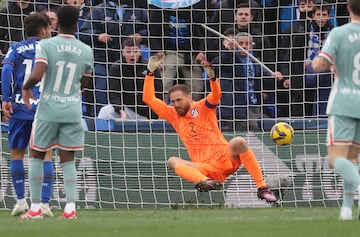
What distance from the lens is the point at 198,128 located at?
45.1ft

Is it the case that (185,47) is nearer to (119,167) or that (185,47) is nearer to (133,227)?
(119,167)

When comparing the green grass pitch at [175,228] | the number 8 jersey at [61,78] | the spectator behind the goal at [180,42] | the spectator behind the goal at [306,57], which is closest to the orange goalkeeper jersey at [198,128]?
the spectator behind the goal at [180,42]

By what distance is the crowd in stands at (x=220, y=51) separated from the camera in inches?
613

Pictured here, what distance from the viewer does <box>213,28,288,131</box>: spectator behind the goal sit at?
15570mm

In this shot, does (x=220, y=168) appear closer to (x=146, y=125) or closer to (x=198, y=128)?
(x=198, y=128)

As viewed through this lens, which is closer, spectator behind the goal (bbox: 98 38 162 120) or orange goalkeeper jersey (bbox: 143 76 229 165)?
orange goalkeeper jersey (bbox: 143 76 229 165)

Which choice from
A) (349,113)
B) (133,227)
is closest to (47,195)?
(133,227)

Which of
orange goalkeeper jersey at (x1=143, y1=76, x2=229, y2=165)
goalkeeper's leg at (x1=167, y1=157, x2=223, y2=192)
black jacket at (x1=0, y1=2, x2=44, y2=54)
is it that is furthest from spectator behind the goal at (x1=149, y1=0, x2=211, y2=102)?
goalkeeper's leg at (x1=167, y1=157, x2=223, y2=192)

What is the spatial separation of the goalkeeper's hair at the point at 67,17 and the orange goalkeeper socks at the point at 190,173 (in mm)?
3441

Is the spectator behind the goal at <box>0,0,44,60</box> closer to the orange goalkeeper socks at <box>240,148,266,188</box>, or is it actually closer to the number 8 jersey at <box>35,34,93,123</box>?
the orange goalkeeper socks at <box>240,148,266,188</box>

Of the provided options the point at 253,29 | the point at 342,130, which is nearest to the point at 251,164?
the point at 253,29

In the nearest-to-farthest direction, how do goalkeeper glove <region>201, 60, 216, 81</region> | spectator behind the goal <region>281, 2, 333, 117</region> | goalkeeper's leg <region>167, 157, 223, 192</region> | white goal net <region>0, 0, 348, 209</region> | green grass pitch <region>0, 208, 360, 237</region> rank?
1. green grass pitch <region>0, 208, 360, 237</region>
2. goalkeeper's leg <region>167, 157, 223, 192</region>
3. goalkeeper glove <region>201, 60, 216, 81</region>
4. white goal net <region>0, 0, 348, 209</region>
5. spectator behind the goal <region>281, 2, 333, 117</region>

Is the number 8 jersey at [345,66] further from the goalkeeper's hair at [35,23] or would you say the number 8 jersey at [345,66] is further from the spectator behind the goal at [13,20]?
the spectator behind the goal at [13,20]

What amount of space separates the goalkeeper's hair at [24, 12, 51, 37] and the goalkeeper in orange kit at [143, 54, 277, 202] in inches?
84.1
